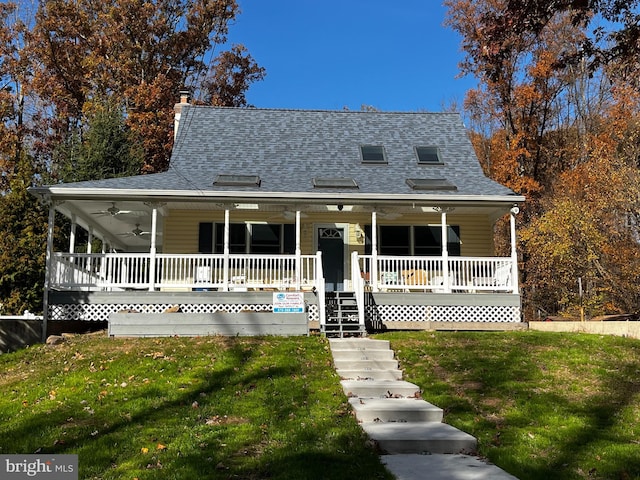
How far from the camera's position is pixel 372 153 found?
18359mm

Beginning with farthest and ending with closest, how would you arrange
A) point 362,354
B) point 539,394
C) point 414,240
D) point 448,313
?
point 414,240, point 448,313, point 362,354, point 539,394

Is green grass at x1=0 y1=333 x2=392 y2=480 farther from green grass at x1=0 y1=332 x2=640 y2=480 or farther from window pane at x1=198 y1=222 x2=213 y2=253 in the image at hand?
window pane at x1=198 y1=222 x2=213 y2=253

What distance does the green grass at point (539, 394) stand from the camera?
5.88 m

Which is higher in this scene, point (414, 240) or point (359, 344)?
point (414, 240)

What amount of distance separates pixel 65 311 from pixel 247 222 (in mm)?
5506

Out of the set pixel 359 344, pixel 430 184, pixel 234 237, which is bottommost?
pixel 359 344

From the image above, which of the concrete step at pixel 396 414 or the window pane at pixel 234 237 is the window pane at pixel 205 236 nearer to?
the window pane at pixel 234 237

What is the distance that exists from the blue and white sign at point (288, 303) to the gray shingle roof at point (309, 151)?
3.25 metres

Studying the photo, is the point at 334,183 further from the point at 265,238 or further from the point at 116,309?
the point at 116,309

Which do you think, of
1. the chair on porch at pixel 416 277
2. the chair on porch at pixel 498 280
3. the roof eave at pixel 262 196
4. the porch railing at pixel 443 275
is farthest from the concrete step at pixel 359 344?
the chair on porch at pixel 498 280

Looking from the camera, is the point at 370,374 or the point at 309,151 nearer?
the point at 370,374

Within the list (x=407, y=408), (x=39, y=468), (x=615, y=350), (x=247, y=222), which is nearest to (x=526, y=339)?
(x=615, y=350)

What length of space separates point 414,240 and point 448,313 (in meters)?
3.13

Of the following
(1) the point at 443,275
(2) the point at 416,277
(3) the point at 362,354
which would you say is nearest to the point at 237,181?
(2) the point at 416,277
